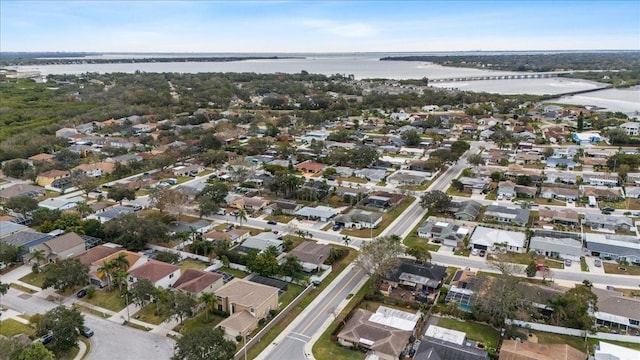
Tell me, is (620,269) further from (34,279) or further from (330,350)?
(34,279)

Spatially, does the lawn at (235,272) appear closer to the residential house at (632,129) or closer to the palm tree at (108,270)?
the palm tree at (108,270)

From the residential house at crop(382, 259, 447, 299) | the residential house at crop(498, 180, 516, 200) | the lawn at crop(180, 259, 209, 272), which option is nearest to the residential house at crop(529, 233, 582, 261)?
the residential house at crop(382, 259, 447, 299)

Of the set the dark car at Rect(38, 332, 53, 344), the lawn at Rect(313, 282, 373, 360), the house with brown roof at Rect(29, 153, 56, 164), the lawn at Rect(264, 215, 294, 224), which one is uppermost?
the house with brown roof at Rect(29, 153, 56, 164)

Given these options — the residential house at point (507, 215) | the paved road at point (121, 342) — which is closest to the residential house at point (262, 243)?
the paved road at point (121, 342)

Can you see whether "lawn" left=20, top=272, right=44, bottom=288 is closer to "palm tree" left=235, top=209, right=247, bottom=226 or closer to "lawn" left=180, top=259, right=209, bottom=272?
"lawn" left=180, top=259, right=209, bottom=272

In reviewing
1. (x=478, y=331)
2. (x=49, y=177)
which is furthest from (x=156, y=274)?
(x=49, y=177)
